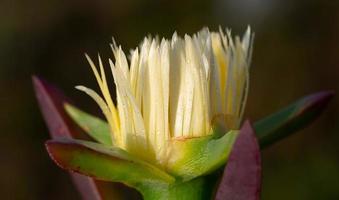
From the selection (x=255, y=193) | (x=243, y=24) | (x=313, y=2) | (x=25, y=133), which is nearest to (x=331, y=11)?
(x=313, y=2)

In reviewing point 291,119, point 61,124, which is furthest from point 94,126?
point 291,119

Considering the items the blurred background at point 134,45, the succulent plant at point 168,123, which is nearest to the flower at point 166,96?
the succulent plant at point 168,123

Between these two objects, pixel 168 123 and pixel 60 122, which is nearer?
pixel 168 123

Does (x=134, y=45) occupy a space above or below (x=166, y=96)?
below

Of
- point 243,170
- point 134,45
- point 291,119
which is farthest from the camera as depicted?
point 134,45

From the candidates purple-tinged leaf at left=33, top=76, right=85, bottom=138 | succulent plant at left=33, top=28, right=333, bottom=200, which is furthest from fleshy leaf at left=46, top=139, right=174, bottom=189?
purple-tinged leaf at left=33, top=76, right=85, bottom=138

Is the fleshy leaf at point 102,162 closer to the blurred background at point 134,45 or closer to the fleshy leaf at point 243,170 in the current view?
the fleshy leaf at point 243,170

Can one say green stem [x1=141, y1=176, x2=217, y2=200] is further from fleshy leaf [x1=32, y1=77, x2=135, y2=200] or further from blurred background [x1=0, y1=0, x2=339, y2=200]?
blurred background [x1=0, y1=0, x2=339, y2=200]

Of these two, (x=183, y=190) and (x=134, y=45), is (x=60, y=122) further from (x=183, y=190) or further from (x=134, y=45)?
(x=134, y=45)
